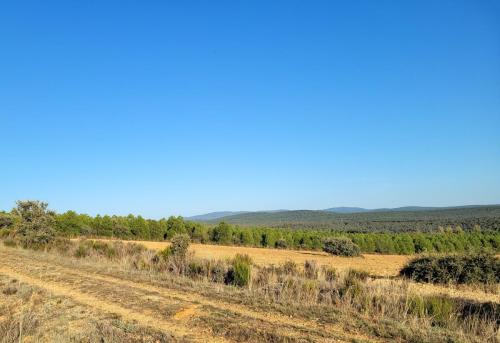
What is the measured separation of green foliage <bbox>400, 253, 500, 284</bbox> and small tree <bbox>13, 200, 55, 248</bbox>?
2414 centimetres

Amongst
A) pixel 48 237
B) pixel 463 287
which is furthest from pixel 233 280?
pixel 48 237

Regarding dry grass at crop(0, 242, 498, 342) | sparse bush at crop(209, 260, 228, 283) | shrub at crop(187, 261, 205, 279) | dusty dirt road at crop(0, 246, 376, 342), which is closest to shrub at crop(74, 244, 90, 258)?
dry grass at crop(0, 242, 498, 342)

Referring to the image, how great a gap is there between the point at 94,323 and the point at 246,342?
11.2ft

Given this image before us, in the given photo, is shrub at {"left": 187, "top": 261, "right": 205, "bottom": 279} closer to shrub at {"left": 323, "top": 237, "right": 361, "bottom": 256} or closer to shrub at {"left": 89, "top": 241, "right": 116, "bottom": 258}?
shrub at {"left": 89, "top": 241, "right": 116, "bottom": 258}

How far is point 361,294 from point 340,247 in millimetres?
24503

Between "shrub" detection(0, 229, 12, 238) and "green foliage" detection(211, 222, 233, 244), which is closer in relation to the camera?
"shrub" detection(0, 229, 12, 238)

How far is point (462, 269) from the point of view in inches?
592

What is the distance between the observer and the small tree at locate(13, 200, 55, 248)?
1093 inches

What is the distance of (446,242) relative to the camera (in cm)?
4425

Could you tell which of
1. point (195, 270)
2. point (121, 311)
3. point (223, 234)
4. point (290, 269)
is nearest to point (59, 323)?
point (121, 311)

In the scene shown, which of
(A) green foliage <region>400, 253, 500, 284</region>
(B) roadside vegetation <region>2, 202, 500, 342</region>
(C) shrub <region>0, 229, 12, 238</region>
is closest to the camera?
(B) roadside vegetation <region>2, 202, 500, 342</region>

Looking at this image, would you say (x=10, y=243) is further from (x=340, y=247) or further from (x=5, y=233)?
(x=340, y=247)

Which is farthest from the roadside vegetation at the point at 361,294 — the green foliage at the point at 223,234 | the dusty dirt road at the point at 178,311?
the green foliage at the point at 223,234

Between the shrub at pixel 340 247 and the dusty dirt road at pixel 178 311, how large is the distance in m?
24.0
